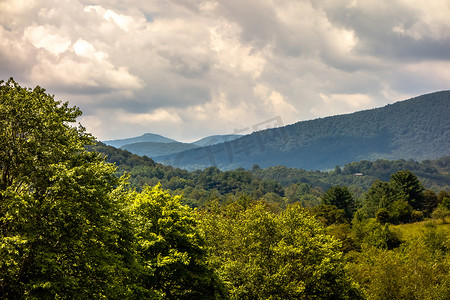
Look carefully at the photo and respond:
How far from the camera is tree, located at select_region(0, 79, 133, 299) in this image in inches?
658

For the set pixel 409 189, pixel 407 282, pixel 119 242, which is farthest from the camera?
pixel 409 189

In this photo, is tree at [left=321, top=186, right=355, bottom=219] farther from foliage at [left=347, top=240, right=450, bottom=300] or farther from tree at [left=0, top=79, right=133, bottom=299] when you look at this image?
tree at [left=0, top=79, right=133, bottom=299]

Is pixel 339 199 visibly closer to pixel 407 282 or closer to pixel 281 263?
pixel 407 282

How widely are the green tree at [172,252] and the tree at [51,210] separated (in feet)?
18.1

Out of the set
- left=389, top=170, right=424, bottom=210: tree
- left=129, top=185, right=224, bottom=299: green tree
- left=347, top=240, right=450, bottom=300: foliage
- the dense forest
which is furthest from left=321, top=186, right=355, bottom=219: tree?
left=129, top=185, right=224, bottom=299: green tree

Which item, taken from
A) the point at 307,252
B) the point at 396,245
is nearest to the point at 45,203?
the point at 307,252

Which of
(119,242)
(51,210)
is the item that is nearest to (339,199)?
(119,242)

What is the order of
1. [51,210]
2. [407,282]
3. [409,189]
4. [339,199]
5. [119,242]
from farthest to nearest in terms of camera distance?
[339,199], [409,189], [407,282], [119,242], [51,210]

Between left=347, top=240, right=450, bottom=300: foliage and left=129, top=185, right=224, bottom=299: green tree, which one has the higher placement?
left=129, top=185, right=224, bottom=299: green tree

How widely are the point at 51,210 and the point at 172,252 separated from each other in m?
11.7

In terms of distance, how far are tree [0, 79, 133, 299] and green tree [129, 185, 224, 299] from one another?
5.52 meters

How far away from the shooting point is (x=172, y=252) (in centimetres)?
2716

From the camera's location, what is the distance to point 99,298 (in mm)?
19359

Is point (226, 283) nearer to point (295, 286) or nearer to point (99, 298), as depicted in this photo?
point (295, 286)
